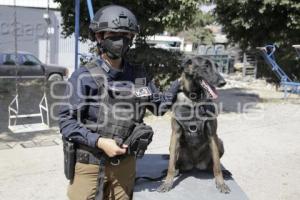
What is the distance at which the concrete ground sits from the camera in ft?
17.8

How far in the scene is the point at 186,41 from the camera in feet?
132

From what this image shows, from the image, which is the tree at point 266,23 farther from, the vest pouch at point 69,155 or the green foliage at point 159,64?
the vest pouch at point 69,155

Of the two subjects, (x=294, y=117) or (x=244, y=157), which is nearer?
(x=244, y=157)

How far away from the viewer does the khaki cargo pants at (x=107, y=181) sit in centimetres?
278

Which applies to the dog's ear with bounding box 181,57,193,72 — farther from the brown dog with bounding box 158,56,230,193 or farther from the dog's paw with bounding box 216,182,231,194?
the dog's paw with bounding box 216,182,231,194

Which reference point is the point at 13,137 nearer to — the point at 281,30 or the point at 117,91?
the point at 117,91

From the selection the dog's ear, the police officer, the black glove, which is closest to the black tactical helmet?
the police officer

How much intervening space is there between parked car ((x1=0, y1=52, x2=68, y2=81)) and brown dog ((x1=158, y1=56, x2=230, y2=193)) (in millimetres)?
11704

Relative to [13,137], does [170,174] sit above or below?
above

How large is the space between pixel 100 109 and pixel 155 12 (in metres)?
7.63

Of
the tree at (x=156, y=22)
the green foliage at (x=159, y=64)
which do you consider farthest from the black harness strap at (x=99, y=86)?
the green foliage at (x=159, y=64)

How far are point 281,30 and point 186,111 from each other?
12.9 metres

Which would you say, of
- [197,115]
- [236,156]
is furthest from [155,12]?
[197,115]

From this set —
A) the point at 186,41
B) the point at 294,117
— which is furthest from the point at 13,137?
the point at 186,41
